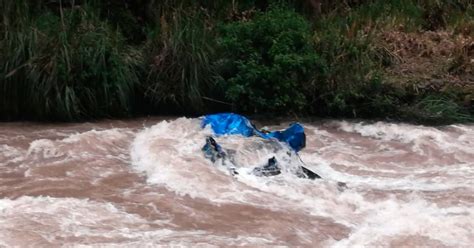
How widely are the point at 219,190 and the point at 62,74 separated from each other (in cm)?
348

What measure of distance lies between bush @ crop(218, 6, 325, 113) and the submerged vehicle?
3.80ft

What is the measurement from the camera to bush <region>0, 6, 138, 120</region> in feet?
27.0

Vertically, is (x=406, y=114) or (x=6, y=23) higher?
(x=6, y=23)

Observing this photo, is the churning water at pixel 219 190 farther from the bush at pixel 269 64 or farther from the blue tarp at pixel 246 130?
the bush at pixel 269 64

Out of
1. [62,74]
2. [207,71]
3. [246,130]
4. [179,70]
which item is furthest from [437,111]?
[62,74]

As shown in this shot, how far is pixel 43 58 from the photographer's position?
8297mm

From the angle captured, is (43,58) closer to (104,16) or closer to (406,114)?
(104,16)

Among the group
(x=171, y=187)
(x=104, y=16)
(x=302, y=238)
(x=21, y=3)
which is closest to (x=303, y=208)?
(x=302, y=238)

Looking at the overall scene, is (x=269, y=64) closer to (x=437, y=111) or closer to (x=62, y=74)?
(x=437, y=111)

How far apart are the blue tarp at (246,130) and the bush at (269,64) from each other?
1083mm

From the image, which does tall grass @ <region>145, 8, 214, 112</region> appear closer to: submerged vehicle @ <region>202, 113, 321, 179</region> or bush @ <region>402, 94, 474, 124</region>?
submerged vehicle @ <region>202, 113, 321, 179</region>

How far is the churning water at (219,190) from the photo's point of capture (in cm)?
459

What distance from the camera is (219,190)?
5570 mm

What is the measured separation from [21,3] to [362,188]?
552 centimetres
